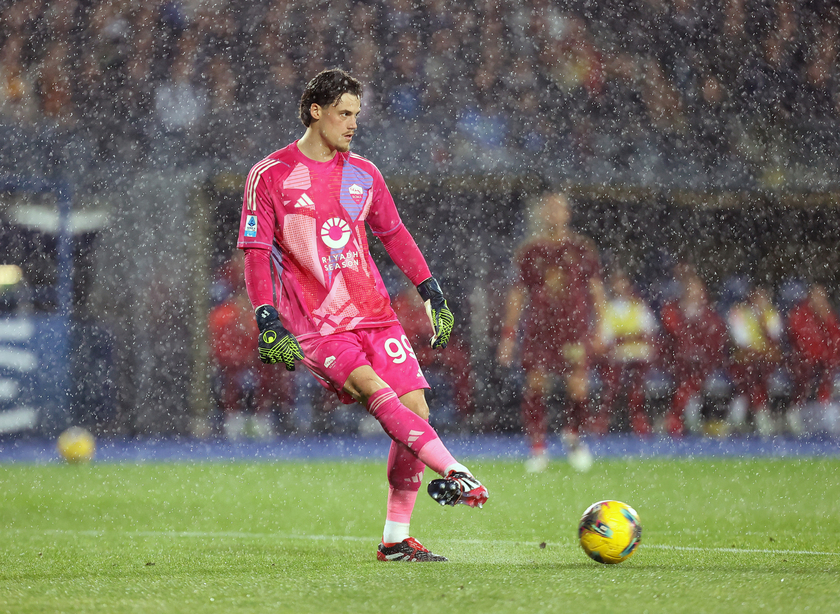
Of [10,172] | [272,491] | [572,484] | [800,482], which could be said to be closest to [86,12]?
[10,172]

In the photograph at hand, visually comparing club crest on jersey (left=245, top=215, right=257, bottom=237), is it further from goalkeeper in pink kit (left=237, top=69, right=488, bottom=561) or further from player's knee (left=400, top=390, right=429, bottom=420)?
player's knee (left=400, top=390, right=429, bottom=420)

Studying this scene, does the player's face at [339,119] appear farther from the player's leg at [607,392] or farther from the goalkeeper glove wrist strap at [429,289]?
the player's leg at [607,392]

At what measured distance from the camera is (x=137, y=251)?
503 inches

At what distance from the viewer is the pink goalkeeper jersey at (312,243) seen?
4.05 metres

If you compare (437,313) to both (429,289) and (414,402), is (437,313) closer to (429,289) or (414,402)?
(429,289)

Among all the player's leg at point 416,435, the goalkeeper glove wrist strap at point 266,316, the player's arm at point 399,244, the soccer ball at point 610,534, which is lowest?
the soccer ball at point 610,534

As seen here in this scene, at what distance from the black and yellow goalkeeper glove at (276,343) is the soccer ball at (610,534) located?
1.15 metres

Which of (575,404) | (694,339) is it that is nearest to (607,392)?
(694,339)

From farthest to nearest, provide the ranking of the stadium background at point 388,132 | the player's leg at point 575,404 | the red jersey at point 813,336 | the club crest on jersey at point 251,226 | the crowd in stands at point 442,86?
the crowd in stands at point 442,86, the stadium background at point 388,132, the red jersey at point 813,336, the player's leg at point 575,404, the club crest on jersey at point 251,226

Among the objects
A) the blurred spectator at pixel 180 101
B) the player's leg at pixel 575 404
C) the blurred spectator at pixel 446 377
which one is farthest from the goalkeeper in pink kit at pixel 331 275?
the blurred spectator at pixel 180 101

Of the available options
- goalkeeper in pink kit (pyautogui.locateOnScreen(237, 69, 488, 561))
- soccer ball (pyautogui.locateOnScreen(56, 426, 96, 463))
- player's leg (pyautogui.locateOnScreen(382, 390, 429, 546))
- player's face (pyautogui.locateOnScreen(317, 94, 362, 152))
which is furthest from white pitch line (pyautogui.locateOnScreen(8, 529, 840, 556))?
soccer ball (pyautogui.locateOnScreen(56, 426, 96, 463))

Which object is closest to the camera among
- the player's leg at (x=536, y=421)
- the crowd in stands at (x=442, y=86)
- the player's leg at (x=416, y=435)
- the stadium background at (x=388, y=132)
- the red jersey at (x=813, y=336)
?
the player's leg at (x=416, y=435)

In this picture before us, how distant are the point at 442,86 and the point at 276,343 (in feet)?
31.8

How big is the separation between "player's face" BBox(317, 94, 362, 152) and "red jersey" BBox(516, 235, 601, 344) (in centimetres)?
430
